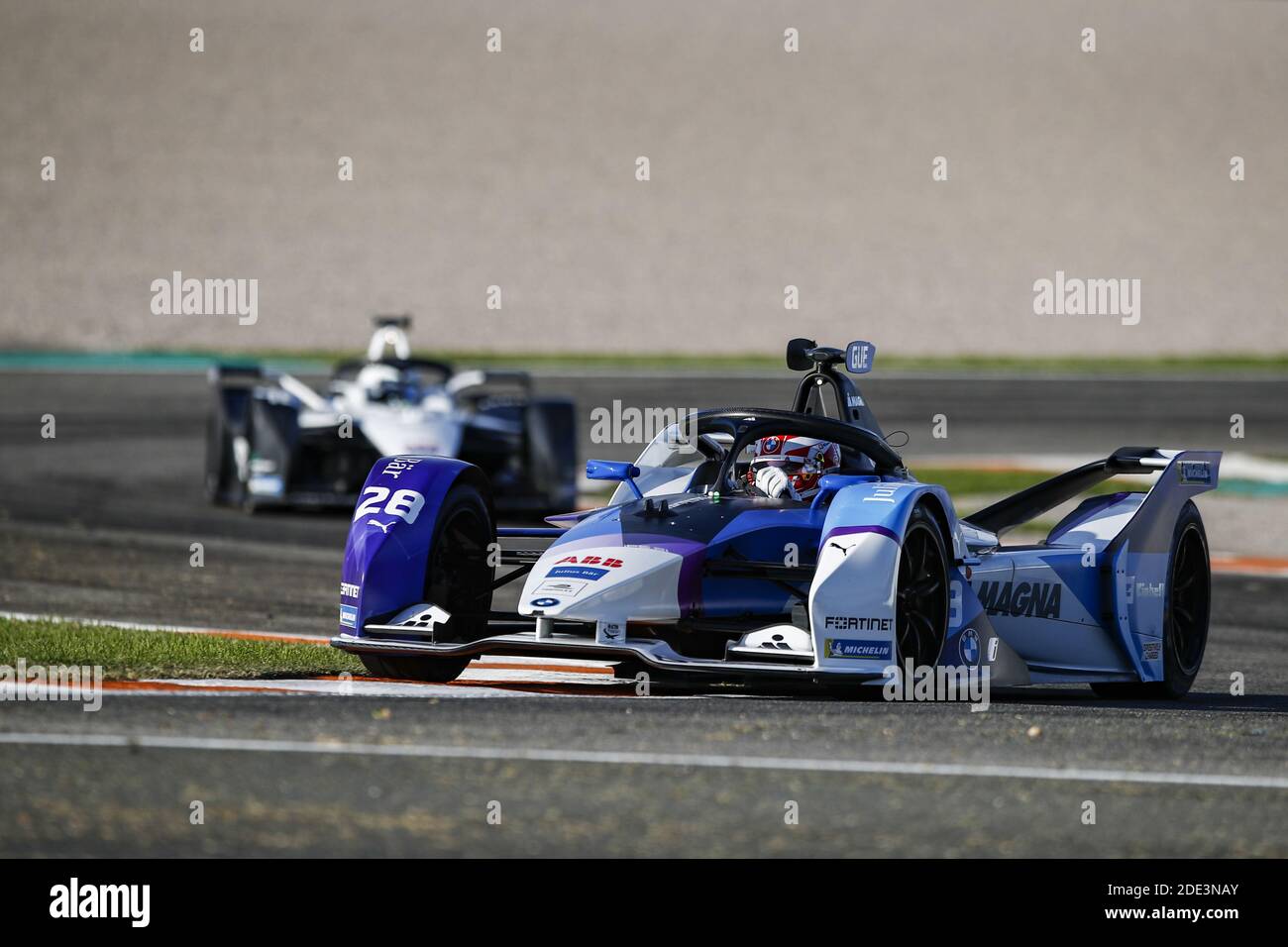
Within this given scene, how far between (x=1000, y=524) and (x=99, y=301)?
120 ft

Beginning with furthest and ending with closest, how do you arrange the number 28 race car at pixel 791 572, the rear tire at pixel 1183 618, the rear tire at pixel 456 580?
1. the rear tire at pixel 1183 618
2. the rear tire at pixel 456 580
3. the number 28 race car at pixel 791 572

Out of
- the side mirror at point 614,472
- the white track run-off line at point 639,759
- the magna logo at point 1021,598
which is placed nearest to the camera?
the white track run-off line at point 639,759

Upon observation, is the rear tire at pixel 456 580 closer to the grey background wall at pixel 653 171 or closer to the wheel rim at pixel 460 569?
the wheel rim at pixel 460 569

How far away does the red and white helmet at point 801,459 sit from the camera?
31.5 feet

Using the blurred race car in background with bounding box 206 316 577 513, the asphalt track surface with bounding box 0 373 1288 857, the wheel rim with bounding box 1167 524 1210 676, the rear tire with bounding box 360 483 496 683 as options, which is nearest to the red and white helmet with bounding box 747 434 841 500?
the asphalt track surface with bounding box 0 373 1288 857

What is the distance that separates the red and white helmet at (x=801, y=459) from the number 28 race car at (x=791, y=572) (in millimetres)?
13

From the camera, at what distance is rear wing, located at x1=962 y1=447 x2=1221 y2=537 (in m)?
10.9

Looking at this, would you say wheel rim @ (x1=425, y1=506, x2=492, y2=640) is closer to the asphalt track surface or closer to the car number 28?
the car number 28

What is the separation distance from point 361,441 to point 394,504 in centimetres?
928

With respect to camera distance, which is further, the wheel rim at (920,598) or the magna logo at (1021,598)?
the magna logo at (1021,598)

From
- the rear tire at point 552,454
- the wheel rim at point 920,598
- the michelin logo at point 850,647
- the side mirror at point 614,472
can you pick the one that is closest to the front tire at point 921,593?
the wheel rim at point 920,598

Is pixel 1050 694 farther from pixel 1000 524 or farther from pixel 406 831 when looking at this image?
pixel 406 831
